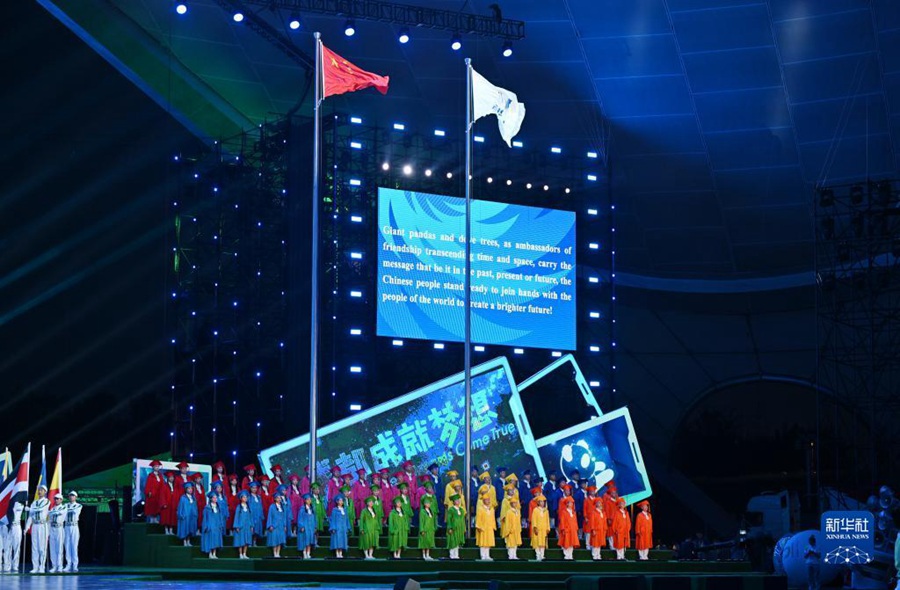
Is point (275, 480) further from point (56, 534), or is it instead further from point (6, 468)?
point (6, 468)

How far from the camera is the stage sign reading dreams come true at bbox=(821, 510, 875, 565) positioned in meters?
15.3

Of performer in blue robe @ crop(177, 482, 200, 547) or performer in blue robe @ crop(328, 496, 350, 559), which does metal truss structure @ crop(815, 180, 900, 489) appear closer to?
performer in blue robe @ crop(328, 496, 350, 559)

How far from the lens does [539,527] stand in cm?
2162

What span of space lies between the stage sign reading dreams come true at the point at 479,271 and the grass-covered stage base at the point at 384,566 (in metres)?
6.17

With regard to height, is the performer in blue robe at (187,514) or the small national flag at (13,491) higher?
the small national flag at (13,491)

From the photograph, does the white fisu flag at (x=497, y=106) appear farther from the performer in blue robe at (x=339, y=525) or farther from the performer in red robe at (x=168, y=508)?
the performer in red robe at (x=168, y=508)

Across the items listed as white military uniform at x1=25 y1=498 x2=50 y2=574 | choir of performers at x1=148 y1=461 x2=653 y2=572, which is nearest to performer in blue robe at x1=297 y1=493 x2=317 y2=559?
choir of performers at x1=148 y1=461 x2=653 y2=572

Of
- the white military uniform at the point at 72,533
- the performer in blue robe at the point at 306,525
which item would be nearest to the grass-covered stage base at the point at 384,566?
the performer in blue robe at the point at 306,525

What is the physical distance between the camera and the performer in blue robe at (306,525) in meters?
20.2

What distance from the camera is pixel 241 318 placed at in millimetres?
27672

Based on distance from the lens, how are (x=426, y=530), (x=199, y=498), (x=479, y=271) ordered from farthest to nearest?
1. (x=479, y=271)
2. (x=199, y=498)
3. (x=426, y=530)

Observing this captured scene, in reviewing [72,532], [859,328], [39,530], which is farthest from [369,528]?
[859,328]

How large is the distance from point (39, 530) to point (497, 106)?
10096mm

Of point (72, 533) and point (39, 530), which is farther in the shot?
point (72, 533)
